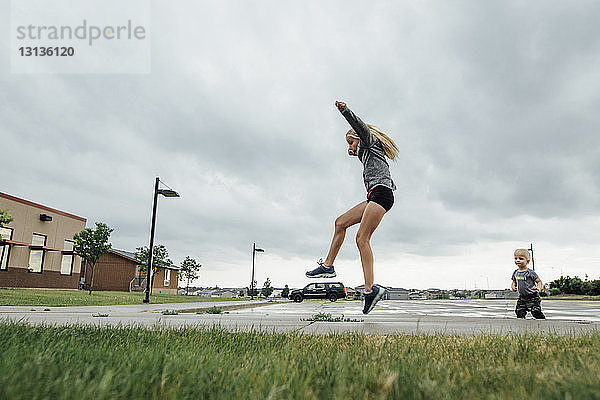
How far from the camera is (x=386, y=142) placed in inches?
199

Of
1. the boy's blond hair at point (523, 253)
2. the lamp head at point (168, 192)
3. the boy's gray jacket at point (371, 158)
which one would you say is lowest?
the boy's blond hair at point (523, 253)

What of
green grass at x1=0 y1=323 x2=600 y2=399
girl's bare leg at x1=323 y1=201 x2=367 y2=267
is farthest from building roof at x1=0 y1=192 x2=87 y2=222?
green grass at x1=0 y1=323 x2=600 y2=399

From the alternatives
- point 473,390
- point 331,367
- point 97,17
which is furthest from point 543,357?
point 97,17

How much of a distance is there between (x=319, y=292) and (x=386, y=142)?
28743mm

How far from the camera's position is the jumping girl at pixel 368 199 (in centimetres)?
464

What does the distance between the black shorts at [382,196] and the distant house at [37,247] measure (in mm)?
31461

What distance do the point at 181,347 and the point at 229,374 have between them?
0.78 metres

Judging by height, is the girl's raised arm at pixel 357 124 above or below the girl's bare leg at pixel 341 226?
above

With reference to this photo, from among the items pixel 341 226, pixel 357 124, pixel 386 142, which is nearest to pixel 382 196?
pixel 341 226

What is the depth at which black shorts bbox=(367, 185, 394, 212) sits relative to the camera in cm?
468

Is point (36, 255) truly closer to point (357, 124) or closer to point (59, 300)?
point (59, 300)

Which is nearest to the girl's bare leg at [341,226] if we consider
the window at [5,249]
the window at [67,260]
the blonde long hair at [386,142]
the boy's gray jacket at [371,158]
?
the boy's gray jacket at [371,158]

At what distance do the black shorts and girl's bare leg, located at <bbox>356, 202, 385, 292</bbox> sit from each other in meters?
Result: 0.07

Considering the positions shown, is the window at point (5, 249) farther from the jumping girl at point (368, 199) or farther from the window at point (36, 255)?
the jumping girl at point (368, 199)
